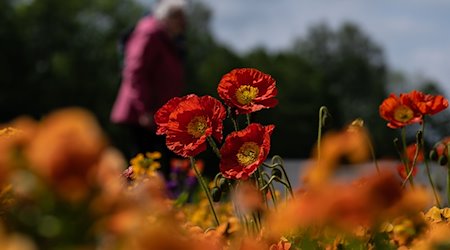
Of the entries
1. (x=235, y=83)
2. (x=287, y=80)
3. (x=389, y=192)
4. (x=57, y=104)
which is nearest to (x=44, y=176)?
(x=389, y=192)

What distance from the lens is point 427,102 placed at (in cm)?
178

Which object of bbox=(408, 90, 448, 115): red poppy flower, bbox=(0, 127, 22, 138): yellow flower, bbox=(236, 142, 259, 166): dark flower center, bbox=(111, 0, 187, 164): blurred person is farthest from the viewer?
bbox=(111, 0, 187, 164): blurred person

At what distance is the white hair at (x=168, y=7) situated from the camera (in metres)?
5.79

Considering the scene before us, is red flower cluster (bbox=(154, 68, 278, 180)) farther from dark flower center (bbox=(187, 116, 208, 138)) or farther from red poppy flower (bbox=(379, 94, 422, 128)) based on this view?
red poppy flower (bbox=(379, 94, 422, 128))

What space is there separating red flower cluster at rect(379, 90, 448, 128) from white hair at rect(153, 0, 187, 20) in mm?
4076

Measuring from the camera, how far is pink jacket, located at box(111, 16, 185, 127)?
18.7 ft

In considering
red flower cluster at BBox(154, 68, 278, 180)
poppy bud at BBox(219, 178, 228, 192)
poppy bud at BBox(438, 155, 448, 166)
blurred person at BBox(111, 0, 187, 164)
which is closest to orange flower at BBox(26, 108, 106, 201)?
red flower cluster at BBox(154, 68, 278, 180)

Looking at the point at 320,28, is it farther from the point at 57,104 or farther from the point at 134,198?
the point at 134,198

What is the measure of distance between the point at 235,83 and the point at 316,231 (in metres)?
0.61

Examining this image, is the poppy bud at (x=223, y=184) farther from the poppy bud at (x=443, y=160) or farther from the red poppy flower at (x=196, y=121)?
the poppy bud at (x=443, y=160)

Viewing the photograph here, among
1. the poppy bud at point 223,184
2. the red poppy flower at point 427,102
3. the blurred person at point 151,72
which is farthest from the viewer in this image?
the blurred person at point 151,72

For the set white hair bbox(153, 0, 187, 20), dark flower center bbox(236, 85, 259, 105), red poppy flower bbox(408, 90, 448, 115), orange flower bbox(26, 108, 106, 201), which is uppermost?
orange flower bbox(26, 108, 106, 201)

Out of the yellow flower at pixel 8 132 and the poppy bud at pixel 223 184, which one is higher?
the yellow flower at pixel 8 132

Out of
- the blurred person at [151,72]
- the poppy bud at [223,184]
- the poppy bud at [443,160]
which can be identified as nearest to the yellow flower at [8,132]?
the poppy bud at [223,184]
